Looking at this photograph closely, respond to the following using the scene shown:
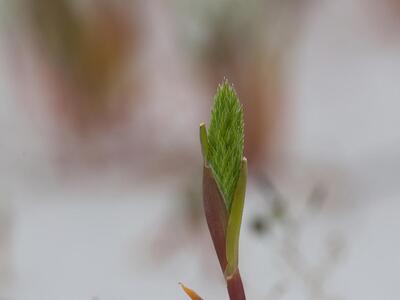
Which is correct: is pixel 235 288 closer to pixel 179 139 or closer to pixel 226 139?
pixel 226 139

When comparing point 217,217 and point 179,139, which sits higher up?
point 179,139

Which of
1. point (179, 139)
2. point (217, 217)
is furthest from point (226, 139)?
point (179, 139)

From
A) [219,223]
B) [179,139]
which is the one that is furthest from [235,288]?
[179,139]

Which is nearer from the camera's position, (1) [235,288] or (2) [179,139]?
(1) [235,288]

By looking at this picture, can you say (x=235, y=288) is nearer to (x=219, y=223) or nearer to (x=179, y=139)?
(x=219, y=223)

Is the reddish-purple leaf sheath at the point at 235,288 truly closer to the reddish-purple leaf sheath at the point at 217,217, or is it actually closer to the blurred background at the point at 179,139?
the reddish-purple leaf sheath at the point at 217,217

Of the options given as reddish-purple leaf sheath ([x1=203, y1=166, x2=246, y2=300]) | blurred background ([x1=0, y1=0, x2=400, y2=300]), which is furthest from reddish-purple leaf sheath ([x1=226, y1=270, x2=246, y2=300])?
blurred background ([x1=0, y1=0, x2=400, y2=300])

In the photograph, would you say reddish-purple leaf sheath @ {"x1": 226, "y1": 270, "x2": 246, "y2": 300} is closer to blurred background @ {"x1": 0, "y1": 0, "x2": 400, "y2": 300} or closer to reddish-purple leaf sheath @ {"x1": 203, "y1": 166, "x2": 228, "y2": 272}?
reddish-purple leaf sheath @ {"x1": 203, "y1": 166, "x2": 228, "y2": 272}

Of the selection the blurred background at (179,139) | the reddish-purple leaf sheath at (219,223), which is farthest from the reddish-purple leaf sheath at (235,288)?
the blurred background at (179,139)
